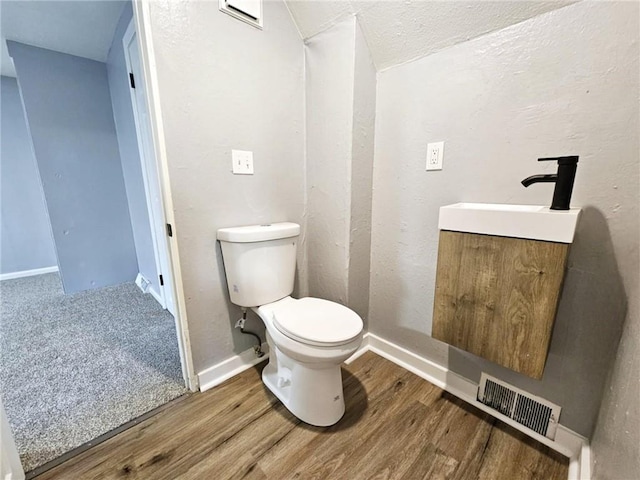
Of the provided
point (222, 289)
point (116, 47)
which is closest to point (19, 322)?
point (222, 289)

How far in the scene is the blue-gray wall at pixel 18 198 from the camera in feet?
8.61

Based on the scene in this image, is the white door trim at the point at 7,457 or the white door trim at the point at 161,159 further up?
the white door trim at the point at 161,159

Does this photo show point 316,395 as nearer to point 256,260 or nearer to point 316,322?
point 316,322

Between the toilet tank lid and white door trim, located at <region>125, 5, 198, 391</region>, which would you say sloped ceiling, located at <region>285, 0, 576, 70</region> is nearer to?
white door trim, located at <region>125, 5, 198, 391</region>

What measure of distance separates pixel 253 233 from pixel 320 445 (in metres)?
0.89

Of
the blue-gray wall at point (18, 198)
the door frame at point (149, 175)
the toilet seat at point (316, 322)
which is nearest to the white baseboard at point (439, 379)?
the toilet seat at point (316, 322)

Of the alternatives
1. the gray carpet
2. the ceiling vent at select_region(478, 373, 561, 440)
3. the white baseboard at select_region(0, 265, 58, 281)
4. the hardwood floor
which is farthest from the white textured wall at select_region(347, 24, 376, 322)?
the white baseboard at select_region(0, 265, 58, 281)

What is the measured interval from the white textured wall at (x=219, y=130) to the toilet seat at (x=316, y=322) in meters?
0.37

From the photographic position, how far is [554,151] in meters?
0.92

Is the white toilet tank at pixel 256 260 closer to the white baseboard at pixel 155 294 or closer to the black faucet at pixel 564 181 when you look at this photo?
the black faucet at pixel 564 181

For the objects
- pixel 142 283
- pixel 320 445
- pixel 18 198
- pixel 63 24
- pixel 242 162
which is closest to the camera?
pixel 320 445

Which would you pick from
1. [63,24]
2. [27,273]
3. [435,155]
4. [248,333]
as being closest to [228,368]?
[248,333]

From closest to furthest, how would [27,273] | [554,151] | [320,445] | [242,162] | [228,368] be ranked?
[554,151], [320,445], [242,162], [228,368], [27,273]

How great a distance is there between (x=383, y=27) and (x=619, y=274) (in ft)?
4.17
